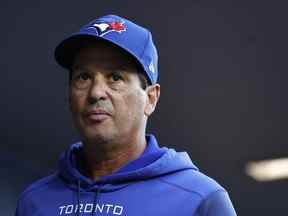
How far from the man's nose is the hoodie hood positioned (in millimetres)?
180

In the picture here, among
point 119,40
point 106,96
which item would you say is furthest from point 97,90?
point 119,40

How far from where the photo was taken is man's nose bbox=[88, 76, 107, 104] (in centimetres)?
140

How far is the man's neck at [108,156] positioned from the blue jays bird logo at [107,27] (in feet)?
0.79

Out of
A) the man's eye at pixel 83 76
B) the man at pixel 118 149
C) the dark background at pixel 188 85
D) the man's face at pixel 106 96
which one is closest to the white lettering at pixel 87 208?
the man at pixel 118 149

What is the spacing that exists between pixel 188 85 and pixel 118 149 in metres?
2.68

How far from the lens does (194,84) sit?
4.09 m

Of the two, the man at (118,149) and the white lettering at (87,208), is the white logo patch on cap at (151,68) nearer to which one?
the man at (118,149)

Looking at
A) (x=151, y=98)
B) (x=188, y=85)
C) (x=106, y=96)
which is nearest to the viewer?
(x=106, y=96)

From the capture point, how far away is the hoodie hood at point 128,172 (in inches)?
58.1

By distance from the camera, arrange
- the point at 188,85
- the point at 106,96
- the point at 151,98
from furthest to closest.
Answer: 1. the point at 188,85
2. the point at 151,98
3. the point at 106,96

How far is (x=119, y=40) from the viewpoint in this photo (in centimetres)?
146

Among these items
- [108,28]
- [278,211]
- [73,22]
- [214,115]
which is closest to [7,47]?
[73,22]

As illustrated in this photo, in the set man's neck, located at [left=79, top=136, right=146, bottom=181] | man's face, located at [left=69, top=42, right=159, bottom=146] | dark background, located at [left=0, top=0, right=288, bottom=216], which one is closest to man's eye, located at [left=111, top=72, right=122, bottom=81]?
man's face, located at [left=69, top=42, right=159, bottom=146]

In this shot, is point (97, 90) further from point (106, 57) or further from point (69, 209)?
point (69, 209)
